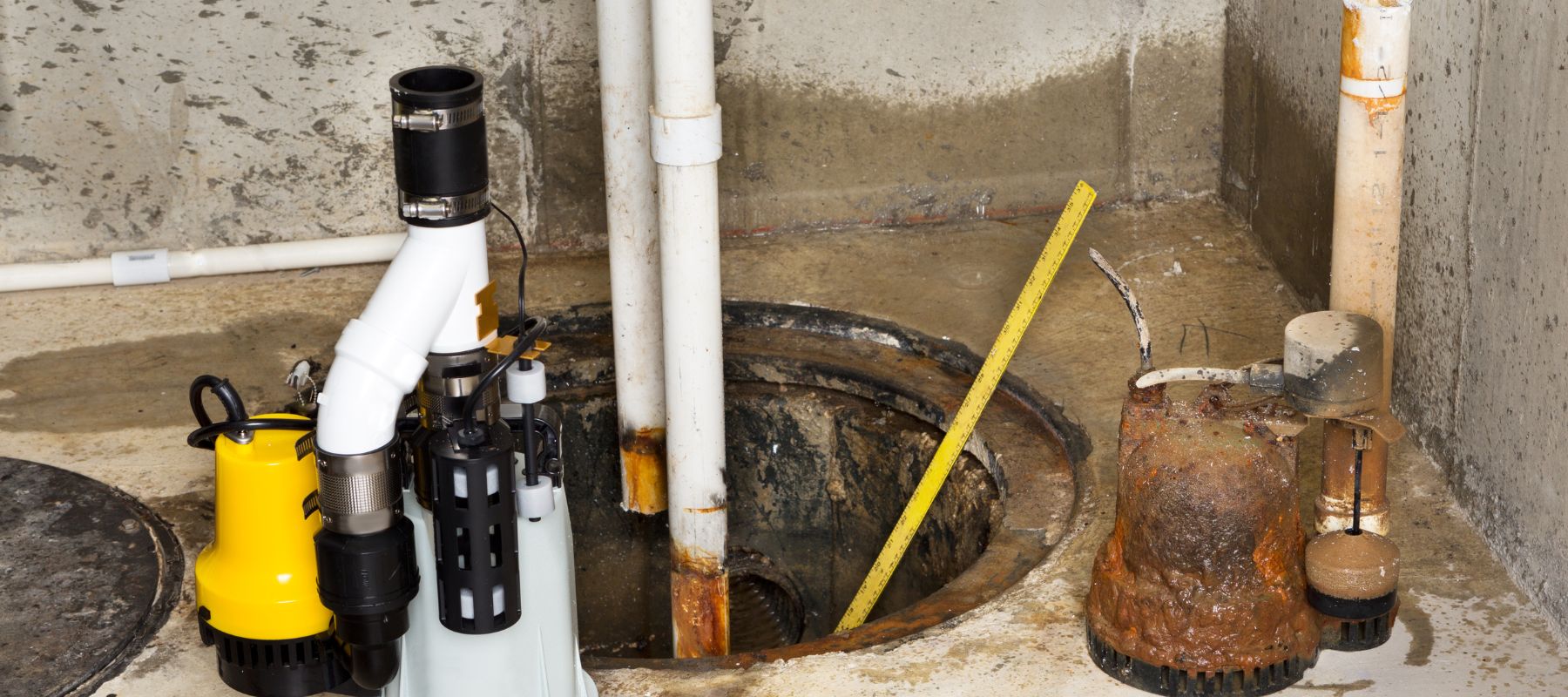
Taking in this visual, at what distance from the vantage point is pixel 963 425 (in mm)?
3844

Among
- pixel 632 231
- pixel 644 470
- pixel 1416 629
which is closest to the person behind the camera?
pixel 1416 629

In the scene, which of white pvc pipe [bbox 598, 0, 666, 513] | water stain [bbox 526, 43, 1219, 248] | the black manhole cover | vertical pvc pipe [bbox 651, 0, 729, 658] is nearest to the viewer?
the black manhole cover

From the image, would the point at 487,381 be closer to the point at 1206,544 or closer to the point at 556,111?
the point at 1206,544

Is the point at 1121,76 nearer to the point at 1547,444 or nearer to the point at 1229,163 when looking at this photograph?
the point at 1229,163

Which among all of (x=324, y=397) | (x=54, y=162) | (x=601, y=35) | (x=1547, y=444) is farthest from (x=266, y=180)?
(x=1547, y=444)

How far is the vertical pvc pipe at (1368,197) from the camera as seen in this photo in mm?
2930

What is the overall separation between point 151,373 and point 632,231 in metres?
1.30

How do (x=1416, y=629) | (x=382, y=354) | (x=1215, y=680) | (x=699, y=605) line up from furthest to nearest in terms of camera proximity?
(x=699, y=605) → (x=1416, y=629) → (x=1215, y=680) → (x=382, y=354)

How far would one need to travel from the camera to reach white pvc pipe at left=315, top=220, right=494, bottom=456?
2.54 m

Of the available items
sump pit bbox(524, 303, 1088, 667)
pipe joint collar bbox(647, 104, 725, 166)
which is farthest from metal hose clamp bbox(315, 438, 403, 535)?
sump pit bbox(524, 303, 1088, 667)

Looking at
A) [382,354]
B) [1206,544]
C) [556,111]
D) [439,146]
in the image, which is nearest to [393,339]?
[382,354]

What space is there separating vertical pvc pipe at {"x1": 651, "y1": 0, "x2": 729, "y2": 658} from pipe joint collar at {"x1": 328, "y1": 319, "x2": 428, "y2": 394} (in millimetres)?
991

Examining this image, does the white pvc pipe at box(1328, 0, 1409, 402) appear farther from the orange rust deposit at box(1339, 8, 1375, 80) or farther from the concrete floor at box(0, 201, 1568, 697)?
the concrete floor at box(0, 201, 1568, 697)

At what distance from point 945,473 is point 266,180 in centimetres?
208
